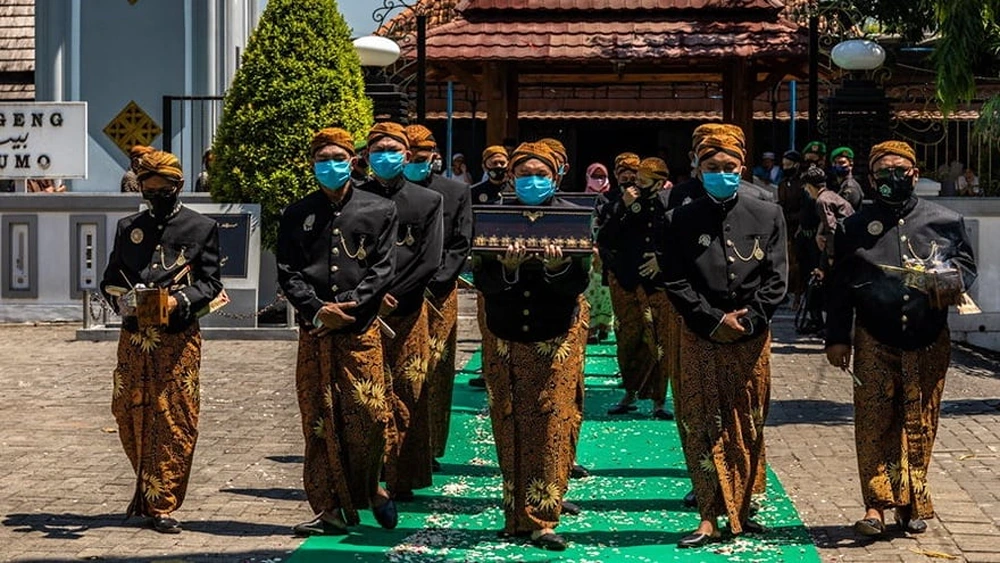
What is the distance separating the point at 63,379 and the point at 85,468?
4.46 meters

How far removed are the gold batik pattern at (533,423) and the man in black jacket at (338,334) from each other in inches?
24.9

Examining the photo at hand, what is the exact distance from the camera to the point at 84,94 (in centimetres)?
2577

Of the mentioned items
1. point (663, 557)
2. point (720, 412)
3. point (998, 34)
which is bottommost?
point (663, 557)

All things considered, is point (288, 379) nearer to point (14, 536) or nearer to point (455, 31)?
point (14, 536)

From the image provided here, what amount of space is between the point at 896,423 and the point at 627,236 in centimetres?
437

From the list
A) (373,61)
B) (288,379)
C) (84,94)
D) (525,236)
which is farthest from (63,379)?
(84,94)

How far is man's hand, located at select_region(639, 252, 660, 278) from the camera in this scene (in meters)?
11.5

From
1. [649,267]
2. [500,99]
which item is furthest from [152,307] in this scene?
[500,99]

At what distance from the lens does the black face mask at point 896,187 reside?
27.9 feet

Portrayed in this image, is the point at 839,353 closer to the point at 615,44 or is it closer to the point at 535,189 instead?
the point at 535,189

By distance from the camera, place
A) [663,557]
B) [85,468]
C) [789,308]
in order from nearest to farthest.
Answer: [663,557] → [85,468] → [789,308]

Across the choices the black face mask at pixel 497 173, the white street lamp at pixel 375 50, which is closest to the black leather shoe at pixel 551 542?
the black face mask at pixel 497 173

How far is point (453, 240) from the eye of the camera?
33.1 feet

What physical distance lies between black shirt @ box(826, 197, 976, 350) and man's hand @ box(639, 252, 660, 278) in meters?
2.86
